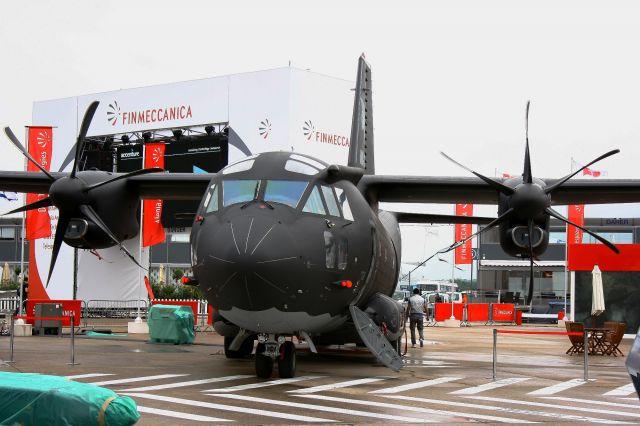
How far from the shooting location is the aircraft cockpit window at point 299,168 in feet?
41.9

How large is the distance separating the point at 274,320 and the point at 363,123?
746 centimetres

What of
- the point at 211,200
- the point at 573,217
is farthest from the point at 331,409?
the point at 573,217

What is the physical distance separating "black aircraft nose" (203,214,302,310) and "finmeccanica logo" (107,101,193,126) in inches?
1043

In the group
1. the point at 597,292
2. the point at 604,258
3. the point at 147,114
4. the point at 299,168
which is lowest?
the point at 597,292

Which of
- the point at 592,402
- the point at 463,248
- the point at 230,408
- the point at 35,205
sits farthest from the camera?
the point at 463,248

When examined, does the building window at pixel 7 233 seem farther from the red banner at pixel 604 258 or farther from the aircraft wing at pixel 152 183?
the aircraft wing at pixel 152 183

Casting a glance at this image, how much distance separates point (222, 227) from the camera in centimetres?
1180

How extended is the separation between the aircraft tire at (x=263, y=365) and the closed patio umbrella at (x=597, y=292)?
1837 centimetres

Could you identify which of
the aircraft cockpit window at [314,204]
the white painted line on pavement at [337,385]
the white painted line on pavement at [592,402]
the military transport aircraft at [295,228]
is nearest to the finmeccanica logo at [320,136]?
the military transport aircraft at [295,228]

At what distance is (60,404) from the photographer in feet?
17.5

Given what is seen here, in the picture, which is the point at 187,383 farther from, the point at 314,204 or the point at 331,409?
the point at 314,204

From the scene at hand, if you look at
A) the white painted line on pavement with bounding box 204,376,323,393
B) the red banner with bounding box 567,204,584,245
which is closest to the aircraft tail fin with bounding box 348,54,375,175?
the white painted line on pavement with bounding box 204,376,323,393

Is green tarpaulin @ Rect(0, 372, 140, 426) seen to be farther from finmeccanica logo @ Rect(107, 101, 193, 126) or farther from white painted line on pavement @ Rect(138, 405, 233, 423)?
finmeccanica logo @ Rect(107, 101, 193, 126)

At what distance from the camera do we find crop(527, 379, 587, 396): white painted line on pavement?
12.4 meters
